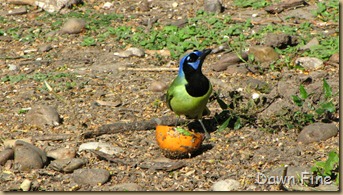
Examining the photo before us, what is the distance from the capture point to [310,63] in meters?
7.16

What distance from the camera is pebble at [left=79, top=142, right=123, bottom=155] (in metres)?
5.59

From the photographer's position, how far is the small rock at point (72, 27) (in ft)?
28.2

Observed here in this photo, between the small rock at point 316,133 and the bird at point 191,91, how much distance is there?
0.81m

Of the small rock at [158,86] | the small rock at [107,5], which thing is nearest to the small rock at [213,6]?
the small rock at [107,5]

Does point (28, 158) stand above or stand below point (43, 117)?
above

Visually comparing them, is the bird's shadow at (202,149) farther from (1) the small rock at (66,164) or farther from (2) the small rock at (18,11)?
(2) the small rock at (18,11)

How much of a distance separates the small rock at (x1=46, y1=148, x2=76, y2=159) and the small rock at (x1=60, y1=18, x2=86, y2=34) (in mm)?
3327

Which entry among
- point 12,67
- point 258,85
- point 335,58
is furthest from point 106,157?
point 335,58

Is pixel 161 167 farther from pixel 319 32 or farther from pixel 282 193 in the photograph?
pixel 319 32

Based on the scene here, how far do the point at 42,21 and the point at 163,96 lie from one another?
10.4ft

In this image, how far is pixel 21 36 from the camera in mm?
8680

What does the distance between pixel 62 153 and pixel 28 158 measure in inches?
12.2

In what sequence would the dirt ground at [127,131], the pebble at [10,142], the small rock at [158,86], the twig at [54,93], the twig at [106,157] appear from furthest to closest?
the small rock at [158,86], the twig at [54,93], the pebble at [10,142], the twig at [106,157], the dirt ground at [127,131]

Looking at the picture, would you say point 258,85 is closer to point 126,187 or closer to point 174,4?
point 126,187
